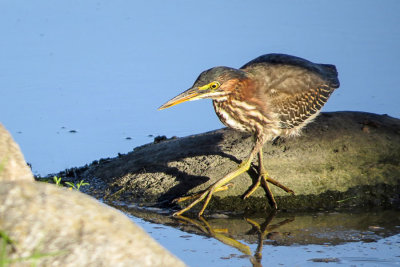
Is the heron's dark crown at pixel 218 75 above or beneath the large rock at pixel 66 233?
above

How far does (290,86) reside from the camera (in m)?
7.25

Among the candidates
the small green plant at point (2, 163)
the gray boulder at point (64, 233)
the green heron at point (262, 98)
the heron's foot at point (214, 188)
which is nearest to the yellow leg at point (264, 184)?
the green heron at point (262, 98)

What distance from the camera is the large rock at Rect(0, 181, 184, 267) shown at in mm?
3207

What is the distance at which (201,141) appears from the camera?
781cm

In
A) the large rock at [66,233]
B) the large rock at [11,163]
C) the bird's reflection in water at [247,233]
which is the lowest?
the bird's reflection in water at [247,233]

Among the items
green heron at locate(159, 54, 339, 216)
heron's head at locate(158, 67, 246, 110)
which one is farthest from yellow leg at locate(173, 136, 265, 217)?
heron's head at locate(158, 67, 246, 110)

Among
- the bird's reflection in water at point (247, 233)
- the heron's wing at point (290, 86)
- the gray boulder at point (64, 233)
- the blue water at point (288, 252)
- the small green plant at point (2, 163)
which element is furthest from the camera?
the heron's wing at point (290, 86)

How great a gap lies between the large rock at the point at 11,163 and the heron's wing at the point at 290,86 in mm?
3398

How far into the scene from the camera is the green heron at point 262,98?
263 inches

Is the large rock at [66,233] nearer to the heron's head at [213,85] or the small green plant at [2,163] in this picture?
the small green plant at [2,163]

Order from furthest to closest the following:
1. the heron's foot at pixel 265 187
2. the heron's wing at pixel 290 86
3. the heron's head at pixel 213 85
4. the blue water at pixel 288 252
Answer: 1. the heron's wing at pixel 290 86
2. the heron's foot at pixel 265 187
3. the heron's head at pixel 213 85
4. the blue water at pixel 288 252

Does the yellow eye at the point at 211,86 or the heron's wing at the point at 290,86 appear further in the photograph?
the heron's wing at the point at 290,86

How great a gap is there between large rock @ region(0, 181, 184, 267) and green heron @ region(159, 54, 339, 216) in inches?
129

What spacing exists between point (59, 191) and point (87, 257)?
436 mm
